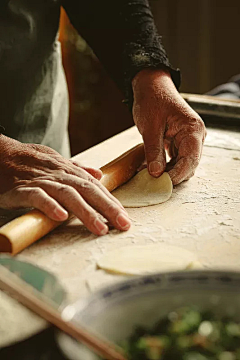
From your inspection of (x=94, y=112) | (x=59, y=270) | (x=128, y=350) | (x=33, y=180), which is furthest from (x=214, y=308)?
(x=94, y=112)

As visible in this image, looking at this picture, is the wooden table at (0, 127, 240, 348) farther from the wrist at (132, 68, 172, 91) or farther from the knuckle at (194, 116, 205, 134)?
the wrist at (132, 68, 172, 91)

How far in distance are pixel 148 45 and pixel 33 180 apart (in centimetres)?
81

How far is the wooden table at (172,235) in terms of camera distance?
0.95 m

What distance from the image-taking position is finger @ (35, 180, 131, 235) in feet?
3.51

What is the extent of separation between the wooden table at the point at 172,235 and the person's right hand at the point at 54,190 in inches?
2.1

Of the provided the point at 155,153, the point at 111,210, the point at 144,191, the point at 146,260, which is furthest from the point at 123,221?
the point at 155,153

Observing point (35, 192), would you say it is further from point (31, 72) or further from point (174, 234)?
point (31, 72)

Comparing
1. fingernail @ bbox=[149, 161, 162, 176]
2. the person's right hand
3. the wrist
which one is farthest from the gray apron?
fingernail @ bbox=[149, 161, 162, 176]

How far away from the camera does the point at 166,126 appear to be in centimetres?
150

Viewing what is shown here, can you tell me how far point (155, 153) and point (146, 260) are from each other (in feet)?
1.69

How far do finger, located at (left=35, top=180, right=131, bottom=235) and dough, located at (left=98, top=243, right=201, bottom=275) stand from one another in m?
0.09

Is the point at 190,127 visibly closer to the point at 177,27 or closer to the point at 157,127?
the point at 157,127

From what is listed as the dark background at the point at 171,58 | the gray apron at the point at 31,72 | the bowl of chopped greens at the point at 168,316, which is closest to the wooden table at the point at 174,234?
the bowl of chopped greens at the point at 168,316

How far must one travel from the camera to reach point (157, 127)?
57.6 inches
